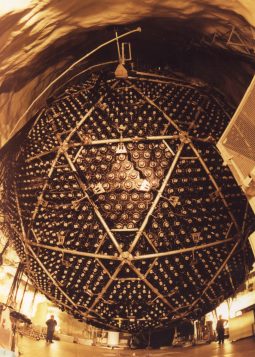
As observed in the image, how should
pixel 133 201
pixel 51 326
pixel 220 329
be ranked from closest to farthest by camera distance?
pixel 133 201, pixel 220 329, pixel 51 326

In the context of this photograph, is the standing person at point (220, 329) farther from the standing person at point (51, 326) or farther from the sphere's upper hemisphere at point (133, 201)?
the standing person at point (51, 326)

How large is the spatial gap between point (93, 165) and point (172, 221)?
1.37 ft

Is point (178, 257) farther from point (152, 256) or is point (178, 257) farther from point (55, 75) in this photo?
point (55, 75)

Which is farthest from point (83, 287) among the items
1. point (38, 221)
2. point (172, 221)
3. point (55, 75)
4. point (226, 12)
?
point (226, 12)

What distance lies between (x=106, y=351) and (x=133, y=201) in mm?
1030

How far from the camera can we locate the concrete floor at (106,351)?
6.91 feet

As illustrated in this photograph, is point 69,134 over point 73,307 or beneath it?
over

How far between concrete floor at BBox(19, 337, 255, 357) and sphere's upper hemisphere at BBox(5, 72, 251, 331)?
0.38 meters

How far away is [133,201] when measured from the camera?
1715mm

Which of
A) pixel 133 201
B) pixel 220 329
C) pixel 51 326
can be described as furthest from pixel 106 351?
pixel 133 201

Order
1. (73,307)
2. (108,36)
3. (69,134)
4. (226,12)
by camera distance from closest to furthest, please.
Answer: (226,12) → (69,134) → (73,307) → (108,36)

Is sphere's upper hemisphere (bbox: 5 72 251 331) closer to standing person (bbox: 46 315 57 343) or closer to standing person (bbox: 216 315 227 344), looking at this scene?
standing person (bbox: 216 315 227 344)

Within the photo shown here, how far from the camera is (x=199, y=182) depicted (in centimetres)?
177

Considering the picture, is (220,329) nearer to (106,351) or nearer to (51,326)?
(106,351)
